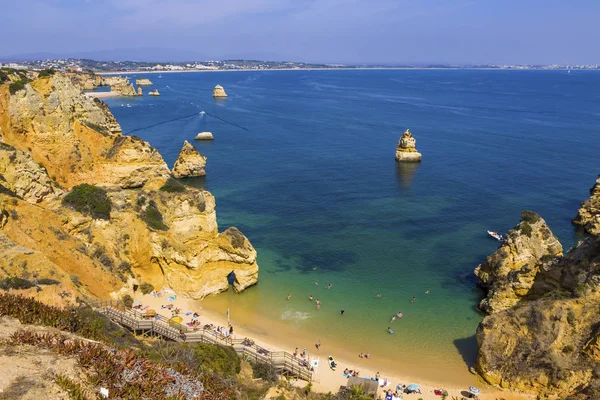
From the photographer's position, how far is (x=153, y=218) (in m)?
34.8

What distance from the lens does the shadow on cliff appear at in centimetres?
2886

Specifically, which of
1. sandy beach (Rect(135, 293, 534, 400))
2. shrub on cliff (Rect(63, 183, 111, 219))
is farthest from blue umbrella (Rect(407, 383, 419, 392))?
shrub on cliff (Rect(63, 183, 111, 219))

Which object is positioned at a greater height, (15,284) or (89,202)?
(89,202)

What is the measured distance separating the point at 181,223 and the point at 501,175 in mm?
56646

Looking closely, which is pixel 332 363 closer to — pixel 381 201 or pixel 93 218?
pixel 93 218

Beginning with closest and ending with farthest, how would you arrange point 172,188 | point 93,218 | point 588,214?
point 93,218
point 172,188
point 588,214

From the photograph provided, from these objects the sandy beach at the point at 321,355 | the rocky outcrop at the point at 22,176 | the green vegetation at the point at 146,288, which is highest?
the rocky outcrop at the point at 22,176

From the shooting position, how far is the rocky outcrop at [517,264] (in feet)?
107

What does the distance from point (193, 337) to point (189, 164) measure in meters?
47.1

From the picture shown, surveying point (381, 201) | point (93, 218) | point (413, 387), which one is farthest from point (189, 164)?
point (413, 387)

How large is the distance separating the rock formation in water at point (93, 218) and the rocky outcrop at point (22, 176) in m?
0.07

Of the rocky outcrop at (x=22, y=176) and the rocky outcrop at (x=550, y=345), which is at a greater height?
the rocky outcrop at (x=22, y=176)

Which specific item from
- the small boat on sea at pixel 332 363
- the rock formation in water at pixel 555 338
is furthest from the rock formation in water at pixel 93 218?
the rock formation in water at pixel 555 338

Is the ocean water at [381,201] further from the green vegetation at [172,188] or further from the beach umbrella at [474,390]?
the green vegetation at [172,188]
